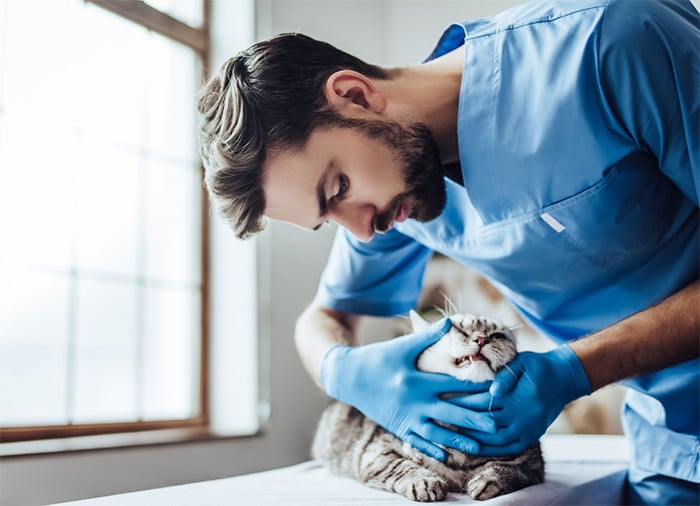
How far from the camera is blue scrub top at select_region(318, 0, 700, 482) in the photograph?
99cm

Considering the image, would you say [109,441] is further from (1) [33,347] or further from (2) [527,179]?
(2) [527,179]

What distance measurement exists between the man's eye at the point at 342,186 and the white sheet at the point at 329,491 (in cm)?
46

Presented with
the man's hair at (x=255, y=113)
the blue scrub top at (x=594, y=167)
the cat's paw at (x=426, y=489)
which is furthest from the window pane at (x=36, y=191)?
the cat's paw at (x=426, y=489)

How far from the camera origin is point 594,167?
1061 millimetres

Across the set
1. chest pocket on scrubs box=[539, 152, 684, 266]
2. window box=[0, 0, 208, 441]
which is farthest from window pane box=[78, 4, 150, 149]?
chest pocket on scrubs box=[539, 152, 684, 266]

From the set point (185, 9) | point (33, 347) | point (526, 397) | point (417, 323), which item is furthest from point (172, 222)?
point (526, 397)

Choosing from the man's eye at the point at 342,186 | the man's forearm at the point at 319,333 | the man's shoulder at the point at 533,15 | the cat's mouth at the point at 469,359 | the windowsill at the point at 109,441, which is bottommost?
the windowsill at the point at 109,441

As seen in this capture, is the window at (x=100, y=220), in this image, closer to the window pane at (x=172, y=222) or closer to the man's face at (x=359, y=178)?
the window pane at (x=172, y=222)

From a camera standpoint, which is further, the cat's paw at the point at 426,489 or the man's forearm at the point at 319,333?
the man's forearm at the point at 319,333

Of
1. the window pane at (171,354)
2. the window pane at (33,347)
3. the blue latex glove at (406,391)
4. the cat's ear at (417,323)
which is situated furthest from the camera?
the window pane at (171,354)

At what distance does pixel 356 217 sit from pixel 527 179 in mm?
287

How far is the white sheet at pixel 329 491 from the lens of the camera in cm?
94

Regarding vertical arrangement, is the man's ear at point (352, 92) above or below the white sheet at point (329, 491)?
above

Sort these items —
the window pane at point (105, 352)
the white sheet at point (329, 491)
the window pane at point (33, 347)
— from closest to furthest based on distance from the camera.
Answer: the white sheet at point (329, 491) < the window pane at point (33, 347) < the window pane at point (105, 352)
